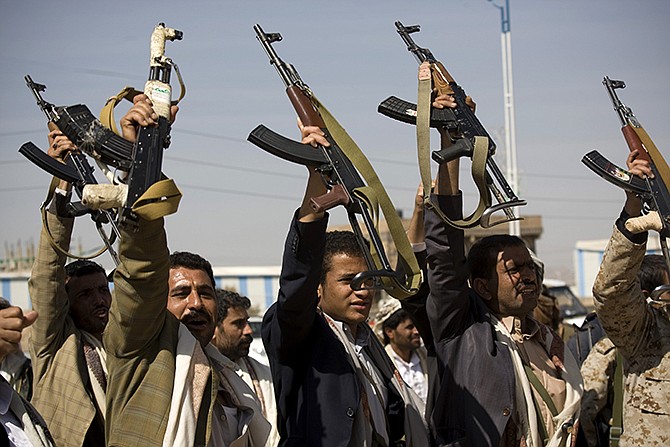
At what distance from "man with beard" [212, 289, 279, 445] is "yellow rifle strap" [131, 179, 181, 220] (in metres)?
1.89

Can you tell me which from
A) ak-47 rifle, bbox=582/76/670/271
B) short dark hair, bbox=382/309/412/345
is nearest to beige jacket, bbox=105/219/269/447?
ak-47 rifle, bbox=582/76/670/271

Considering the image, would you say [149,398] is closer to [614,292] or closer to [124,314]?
[124,314]

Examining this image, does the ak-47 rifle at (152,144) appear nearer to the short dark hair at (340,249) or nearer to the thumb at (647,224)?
the short dark hair at (340,249)

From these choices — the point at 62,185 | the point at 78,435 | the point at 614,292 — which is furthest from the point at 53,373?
the point at 614,292

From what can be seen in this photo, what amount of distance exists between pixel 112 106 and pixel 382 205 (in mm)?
1066

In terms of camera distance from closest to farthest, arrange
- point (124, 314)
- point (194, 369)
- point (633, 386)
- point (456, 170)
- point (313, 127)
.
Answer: point (124, 314)
point (194, 369)
point (313, 127)
point (456, 170)
point (633, 386)

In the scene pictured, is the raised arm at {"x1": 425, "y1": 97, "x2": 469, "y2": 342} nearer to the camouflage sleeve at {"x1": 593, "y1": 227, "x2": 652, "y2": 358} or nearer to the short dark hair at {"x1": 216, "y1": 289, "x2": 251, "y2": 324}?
the camouflage sleeve at {"x1": 593, "y1": 227, "x2": 652, "y2": 358}

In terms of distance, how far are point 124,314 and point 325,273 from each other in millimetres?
1219

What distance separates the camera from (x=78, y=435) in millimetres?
4355

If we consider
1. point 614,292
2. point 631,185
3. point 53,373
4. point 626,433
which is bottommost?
point 626,433

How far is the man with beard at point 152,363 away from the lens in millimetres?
3326

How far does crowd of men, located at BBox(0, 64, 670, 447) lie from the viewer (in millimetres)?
3521

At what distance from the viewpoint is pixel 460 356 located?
Result: 4.45 metres

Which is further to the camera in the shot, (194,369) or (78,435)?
(78,435)
